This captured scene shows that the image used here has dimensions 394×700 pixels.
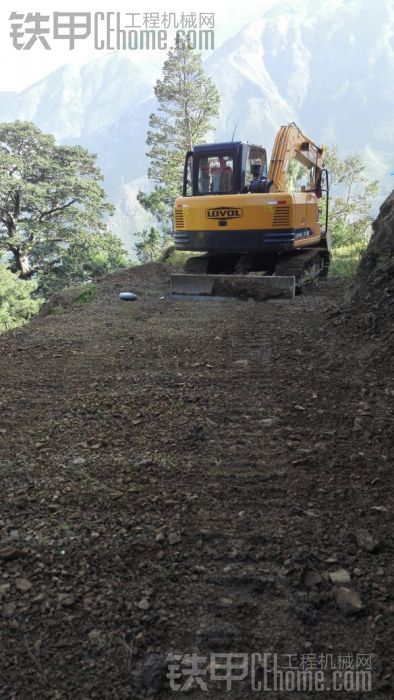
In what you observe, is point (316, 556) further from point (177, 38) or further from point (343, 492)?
point (177, 38)

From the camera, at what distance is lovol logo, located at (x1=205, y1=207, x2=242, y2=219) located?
8.45 m

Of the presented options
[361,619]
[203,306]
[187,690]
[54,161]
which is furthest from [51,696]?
[54,161]

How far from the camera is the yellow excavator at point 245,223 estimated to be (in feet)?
27.0

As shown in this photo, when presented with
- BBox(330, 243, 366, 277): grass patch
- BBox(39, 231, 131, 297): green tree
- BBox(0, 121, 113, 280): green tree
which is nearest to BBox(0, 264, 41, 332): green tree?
BBox(39, 231, 131, 297): green tree

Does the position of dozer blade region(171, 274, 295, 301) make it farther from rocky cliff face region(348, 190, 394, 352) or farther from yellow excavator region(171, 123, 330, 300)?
rocky cliff face region(348, 190, 394, 352)

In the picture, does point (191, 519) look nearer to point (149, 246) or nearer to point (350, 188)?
point (149, 246)

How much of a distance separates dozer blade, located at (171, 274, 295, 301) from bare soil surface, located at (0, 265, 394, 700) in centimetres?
335

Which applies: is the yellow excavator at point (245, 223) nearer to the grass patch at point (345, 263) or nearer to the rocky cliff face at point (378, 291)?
the grass patch at point (345, 263)

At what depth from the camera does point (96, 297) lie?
8.46m

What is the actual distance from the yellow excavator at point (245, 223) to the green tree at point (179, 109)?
20934 mm

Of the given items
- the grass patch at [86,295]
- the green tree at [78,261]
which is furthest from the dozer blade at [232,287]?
the green tree at [78,261]

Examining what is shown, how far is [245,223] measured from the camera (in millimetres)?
8438

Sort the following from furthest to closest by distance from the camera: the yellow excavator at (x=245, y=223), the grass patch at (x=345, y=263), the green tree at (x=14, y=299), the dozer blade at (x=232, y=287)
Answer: the green tree at (x=14, y=299), the grass patch at (x=345, y=263), the yellow excavator at (x=245, y=223), the dozer blade at (x=232, y=287)

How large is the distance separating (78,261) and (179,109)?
11.6 m
